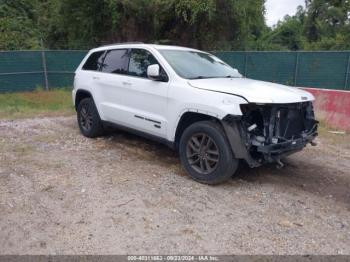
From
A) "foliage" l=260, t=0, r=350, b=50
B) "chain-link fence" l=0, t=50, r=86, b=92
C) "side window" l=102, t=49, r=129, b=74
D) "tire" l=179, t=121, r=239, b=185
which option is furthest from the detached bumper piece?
"foliage" l=260, t=0, r=350, b=50

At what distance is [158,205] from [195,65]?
2407 mm

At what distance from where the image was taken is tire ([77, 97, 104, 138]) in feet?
23.1

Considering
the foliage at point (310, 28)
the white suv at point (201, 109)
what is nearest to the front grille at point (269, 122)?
the white suv at point (201, 109)

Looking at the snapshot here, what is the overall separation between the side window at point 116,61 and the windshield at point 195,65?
0.81 metres

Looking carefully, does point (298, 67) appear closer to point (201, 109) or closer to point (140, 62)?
point (140, 62)

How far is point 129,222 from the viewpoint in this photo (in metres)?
3.97

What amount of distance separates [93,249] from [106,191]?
1.32 m

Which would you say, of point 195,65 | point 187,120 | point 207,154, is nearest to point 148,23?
point 195,65

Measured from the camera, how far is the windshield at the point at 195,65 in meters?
5.54

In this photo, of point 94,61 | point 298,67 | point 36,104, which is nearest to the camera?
point 94,61

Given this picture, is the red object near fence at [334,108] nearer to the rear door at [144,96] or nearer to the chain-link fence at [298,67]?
the rear door at [144,96]

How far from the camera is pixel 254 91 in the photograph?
474 centimetres

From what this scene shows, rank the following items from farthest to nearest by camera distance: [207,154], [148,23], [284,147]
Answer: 1. [148,23]
2. [207,154]
3. [284,147]

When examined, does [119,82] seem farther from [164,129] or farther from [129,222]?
[129,222]
